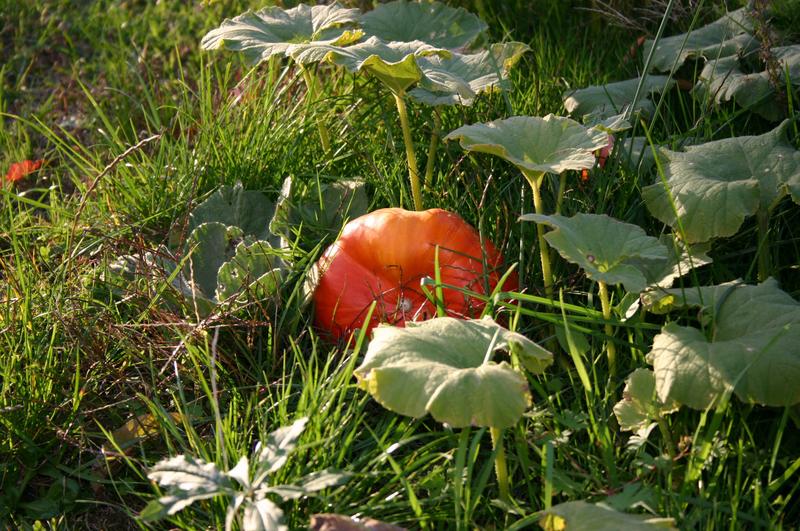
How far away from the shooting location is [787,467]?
175cm

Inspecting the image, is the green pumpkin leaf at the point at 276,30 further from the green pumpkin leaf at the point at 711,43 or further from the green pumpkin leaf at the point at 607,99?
the green pumpkin leaf at the point at 711,43

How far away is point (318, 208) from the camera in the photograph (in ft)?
8.16

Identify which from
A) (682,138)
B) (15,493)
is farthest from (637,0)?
(15,493)

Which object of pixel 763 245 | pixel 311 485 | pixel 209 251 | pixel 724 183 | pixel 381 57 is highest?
pixel 381 57

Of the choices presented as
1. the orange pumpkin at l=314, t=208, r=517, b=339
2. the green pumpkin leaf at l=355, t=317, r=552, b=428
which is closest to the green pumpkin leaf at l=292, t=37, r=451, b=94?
the orange pumpkin at l=314, t=208, r=517, b=339

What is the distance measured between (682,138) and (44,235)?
176 centimetres

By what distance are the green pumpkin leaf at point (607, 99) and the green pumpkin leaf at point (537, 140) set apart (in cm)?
47

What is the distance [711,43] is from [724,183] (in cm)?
98

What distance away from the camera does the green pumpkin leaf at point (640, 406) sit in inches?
68.3

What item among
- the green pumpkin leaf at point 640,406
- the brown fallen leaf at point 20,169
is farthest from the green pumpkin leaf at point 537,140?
the brown fallen leaf at point 20,169

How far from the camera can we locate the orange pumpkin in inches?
85.0

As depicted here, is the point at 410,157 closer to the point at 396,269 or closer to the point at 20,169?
the point at 396,269

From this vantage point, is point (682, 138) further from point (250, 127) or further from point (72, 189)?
point (72, 189)

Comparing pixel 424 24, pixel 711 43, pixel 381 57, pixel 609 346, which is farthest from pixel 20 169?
pixel 711 43
